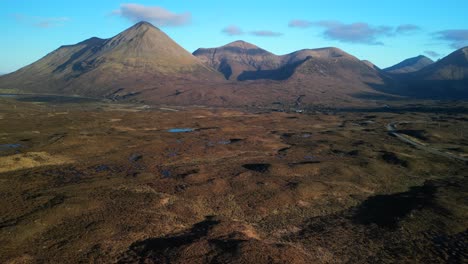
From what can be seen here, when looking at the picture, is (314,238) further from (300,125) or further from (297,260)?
(300,125)

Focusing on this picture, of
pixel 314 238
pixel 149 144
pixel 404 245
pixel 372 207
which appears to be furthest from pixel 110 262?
pixel 149 144

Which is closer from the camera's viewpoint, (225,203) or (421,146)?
(225,203)

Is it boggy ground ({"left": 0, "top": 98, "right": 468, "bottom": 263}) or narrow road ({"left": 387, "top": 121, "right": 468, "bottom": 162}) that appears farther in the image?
narrow road ({"left": 387, "top": 121, "right": 468, "bottom": 162})

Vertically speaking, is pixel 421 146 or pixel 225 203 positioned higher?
pixel 225 203

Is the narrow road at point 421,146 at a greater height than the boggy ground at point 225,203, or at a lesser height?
lesser

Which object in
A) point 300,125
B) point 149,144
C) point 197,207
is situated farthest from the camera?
point 300,125

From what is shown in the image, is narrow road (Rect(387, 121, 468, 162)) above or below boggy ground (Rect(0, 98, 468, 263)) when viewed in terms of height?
below

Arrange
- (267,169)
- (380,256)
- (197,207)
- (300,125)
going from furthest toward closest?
(300,125) < (267,169) < (197,207) < (380,256)

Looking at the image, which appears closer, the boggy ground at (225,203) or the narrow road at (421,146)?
the boggy ground at (225,203)
